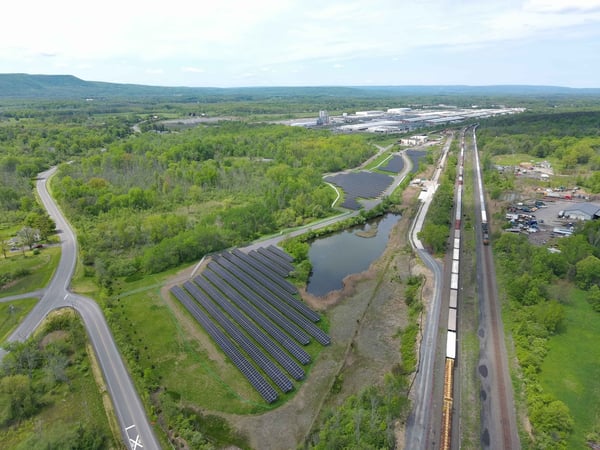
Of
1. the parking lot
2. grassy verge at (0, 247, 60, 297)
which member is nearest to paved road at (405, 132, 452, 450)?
the parking lot

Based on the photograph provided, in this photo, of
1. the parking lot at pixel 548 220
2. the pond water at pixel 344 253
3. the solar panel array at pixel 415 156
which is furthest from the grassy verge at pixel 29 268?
the solar panel array at pixel 415 156

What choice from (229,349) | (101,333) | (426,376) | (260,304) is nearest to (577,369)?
(426,376)

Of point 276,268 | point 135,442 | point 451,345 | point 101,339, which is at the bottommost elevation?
point 135,442

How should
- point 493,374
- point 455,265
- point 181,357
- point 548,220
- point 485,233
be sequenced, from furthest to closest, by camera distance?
point 548,220, point 485,233, point 455,265, point 181,357, point 493,374

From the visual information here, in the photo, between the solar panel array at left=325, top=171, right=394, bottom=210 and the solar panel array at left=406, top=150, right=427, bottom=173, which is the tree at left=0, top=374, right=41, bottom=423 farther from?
the solar panel array at left=406, top=150, right=427, bottom=173

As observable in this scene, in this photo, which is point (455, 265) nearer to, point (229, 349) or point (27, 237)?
point (229, 349)

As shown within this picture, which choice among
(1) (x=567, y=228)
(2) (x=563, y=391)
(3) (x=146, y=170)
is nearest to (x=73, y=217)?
(3) (x=146, y=170)
